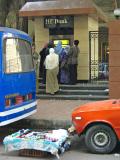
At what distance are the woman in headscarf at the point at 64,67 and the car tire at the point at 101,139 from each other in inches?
330

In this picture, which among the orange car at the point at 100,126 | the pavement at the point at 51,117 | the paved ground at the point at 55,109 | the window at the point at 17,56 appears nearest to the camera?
the orange car at the point at 100,126

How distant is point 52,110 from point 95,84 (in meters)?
3.88

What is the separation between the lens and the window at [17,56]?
11.1 m

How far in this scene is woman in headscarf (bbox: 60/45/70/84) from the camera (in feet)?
59.0

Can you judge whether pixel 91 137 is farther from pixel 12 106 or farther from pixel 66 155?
pixel 12 106

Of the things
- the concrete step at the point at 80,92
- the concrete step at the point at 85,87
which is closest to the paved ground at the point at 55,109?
the concrete step at the point at 80,92

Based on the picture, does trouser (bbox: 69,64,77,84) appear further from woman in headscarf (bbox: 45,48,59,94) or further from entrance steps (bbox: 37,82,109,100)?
woman in headscarf (bbox: 45,48,59,94)

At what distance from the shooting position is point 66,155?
977 cm

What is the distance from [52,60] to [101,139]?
7.55 m

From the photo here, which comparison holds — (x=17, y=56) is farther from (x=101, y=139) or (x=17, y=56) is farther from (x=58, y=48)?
(x=58, y=48)

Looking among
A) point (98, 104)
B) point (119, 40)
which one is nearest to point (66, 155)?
point (98, 104)

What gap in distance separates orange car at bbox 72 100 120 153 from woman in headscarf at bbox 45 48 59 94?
23.6 ft

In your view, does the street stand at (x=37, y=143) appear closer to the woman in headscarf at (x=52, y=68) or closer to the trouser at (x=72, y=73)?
the woman in headscarf at (x=52, y=68)

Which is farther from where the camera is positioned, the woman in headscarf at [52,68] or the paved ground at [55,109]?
the woman in headscarf at [52,68]
